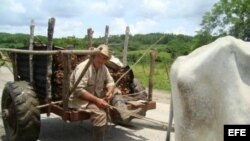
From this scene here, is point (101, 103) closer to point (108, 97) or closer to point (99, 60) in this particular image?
point (108, 97)

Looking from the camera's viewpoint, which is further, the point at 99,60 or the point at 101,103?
the point at 99,60

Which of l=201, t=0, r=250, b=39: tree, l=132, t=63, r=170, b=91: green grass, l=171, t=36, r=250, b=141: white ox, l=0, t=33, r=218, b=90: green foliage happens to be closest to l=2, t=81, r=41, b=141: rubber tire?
l=0, t=33, r=218, b=90: green foliage

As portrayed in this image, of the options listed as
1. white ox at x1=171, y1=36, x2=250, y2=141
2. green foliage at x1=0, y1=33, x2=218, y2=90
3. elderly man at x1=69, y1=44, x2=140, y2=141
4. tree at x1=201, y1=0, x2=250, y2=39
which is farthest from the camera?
tree at x1=201, y1=0, x2=250, y2=39

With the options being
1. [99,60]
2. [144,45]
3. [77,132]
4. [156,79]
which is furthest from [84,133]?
[156,79]

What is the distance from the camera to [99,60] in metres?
6.07

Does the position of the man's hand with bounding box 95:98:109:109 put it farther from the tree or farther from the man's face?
the tree

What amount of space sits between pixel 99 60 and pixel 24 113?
1366mm

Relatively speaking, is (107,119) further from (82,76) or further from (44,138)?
(44,138)

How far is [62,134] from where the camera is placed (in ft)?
24.3

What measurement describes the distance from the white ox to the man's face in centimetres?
249

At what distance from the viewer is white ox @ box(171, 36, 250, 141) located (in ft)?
10.6

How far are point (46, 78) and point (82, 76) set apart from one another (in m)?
0.98

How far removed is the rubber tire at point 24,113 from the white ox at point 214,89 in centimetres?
315

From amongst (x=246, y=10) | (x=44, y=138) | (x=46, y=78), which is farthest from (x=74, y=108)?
(x=246, y=10)
